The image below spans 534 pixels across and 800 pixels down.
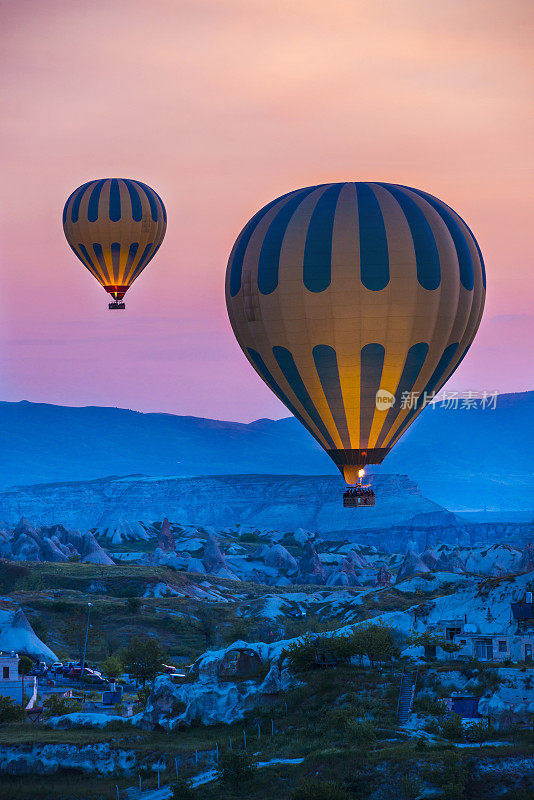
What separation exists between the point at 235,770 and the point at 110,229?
72685 millimetres

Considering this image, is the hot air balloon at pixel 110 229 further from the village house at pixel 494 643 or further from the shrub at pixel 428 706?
the shrub at pixel 428 706

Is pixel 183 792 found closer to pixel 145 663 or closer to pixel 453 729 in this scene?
pixel 453 729

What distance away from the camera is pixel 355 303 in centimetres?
6197

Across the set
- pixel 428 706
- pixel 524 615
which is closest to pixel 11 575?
pixel 524 615

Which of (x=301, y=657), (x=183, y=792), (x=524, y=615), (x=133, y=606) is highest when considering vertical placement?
(x=524, y=615)

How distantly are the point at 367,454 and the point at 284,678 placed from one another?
1263cm

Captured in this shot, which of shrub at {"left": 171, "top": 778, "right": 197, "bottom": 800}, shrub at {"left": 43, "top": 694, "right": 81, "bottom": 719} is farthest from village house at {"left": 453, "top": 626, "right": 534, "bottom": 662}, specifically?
shrub at {"left": 43, "top": 694, "right": 81, "bottom": 719}

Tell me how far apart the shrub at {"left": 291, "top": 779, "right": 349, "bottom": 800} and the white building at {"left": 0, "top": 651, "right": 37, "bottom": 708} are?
114 feet

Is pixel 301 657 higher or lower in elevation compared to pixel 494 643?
lower

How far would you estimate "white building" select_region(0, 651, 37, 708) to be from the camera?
77.7 metres

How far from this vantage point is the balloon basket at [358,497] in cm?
6288

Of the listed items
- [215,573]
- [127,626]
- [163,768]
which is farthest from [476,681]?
[215,573]

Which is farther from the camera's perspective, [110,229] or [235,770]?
[110,229]

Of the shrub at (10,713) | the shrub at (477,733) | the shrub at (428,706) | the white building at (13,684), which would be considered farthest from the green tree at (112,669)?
the shrub at (477,733)
